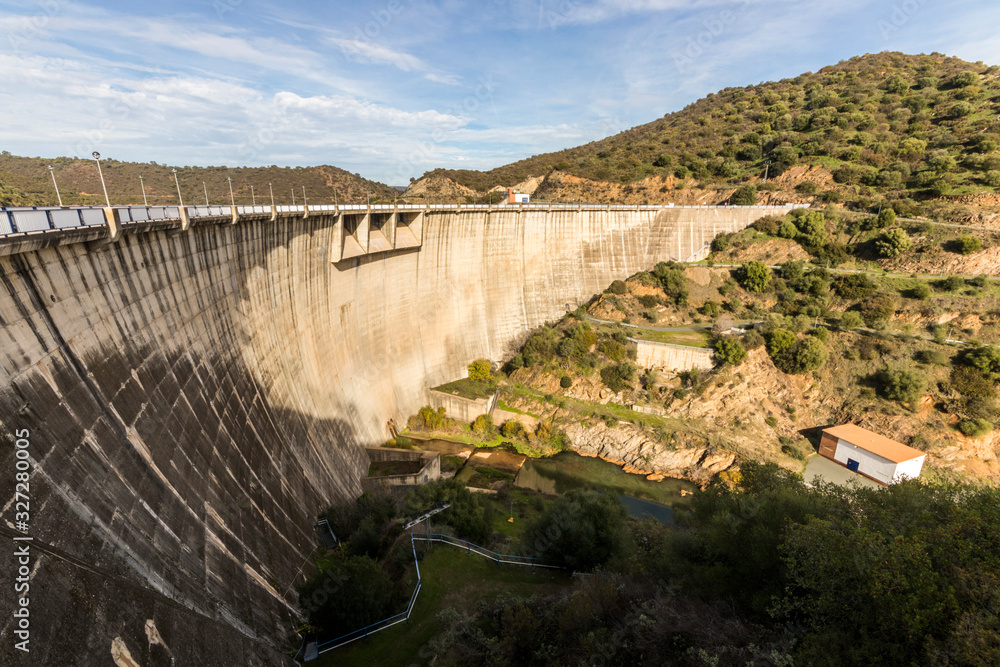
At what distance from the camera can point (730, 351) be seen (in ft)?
115

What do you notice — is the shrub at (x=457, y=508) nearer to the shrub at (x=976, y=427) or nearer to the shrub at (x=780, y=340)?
the shrub at (x=780, y=340)

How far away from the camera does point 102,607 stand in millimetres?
7473

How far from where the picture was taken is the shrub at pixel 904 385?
30759 millimetres

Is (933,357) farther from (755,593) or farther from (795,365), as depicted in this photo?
(755,593)

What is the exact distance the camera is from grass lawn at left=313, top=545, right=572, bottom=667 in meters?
13.4

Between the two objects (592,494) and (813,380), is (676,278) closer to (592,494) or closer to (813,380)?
(813,380)

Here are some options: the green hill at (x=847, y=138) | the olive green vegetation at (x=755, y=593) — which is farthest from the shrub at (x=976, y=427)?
the green hill at (x=847, y=138)

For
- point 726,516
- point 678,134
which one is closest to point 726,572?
point 726,516

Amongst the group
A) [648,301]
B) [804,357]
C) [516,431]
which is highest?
[648,301]

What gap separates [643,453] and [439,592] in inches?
833

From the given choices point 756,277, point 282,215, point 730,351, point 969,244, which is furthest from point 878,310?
point 282,215

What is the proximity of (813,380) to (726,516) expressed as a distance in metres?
28.1

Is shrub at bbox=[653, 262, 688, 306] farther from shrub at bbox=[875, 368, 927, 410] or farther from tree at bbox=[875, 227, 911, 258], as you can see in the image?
tree at bbox=[875, 227, 911, 258]

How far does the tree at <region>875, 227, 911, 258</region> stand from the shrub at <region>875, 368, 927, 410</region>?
45.6ft
